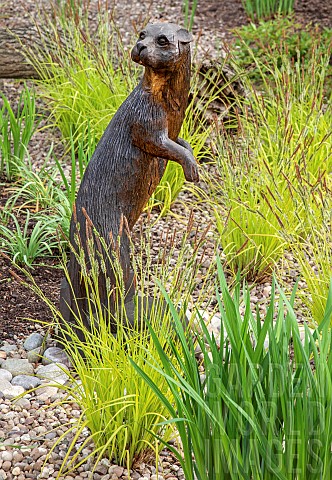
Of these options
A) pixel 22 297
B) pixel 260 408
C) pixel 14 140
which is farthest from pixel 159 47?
pixel 14 140

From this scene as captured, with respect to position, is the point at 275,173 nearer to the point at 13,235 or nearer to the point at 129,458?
the point at 13,235

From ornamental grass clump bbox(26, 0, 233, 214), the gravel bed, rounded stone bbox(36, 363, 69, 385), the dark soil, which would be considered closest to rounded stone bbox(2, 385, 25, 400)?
the gravel bed

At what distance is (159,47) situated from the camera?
10.3 ft

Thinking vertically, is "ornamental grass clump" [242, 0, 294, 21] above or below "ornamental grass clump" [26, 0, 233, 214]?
above

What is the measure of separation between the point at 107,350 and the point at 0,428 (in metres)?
0.62

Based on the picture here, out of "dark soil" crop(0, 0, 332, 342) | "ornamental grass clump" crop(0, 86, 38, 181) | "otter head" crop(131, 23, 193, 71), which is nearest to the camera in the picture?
"otter head" crop(131, 23, 193, 71)

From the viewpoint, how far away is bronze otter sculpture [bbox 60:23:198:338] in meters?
3.17

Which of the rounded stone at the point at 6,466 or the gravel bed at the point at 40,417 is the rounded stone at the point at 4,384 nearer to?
the gravel bed at the point at 40,417

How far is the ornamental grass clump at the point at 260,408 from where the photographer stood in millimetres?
2375

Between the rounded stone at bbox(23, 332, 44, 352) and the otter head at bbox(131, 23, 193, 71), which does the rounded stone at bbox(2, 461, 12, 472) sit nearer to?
the rounded stone at bbox(23, 332, 44, 352)

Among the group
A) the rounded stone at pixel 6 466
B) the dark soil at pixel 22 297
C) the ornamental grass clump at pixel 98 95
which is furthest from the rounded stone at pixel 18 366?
the ornamental grass clump at pixel 98 95

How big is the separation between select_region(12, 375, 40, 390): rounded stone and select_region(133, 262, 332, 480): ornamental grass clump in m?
1.14

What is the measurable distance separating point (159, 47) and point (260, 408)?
147 centimetres

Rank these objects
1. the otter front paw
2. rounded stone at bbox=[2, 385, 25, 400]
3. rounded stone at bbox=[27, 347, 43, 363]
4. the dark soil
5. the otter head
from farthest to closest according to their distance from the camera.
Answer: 1. the dark soil
2. rounded stone at bbox=[27, 347, 43, 363]
3. rounded stone at bbox=[2, 385, 25, 400]
4. the otter front paw
5. the otter head
